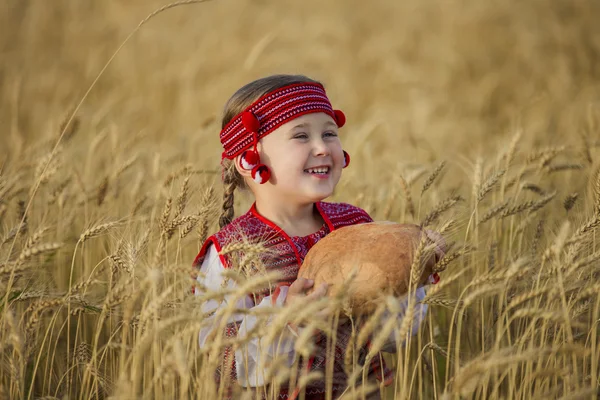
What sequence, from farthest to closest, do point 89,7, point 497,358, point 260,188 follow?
1. point 89,7
2. point 260,188
3. point 497,358

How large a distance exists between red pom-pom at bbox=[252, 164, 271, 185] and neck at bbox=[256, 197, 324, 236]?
0.44ft

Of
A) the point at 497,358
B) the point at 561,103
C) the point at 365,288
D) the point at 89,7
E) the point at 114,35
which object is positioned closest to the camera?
the point at 497,358

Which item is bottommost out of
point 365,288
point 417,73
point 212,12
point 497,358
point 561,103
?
point 497,358

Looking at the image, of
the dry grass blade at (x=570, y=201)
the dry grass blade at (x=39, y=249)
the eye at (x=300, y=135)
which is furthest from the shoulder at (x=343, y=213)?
the dry grass blade at (x=39, y=249)

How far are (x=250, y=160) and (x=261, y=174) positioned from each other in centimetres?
7

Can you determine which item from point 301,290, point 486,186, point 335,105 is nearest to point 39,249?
point 301,290

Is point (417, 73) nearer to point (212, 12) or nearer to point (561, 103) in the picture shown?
point (561, 103)

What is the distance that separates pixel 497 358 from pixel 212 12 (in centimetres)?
966

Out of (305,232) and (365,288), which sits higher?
(305,232)

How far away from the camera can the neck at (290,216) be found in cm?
263

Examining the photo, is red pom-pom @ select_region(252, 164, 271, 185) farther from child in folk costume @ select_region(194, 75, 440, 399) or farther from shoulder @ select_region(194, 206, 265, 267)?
shoulder @ select_region(194, 206, 265, 267)

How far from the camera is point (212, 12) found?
10.6m

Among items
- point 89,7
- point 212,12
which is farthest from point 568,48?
point 89,7

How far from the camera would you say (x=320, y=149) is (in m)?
2.46
